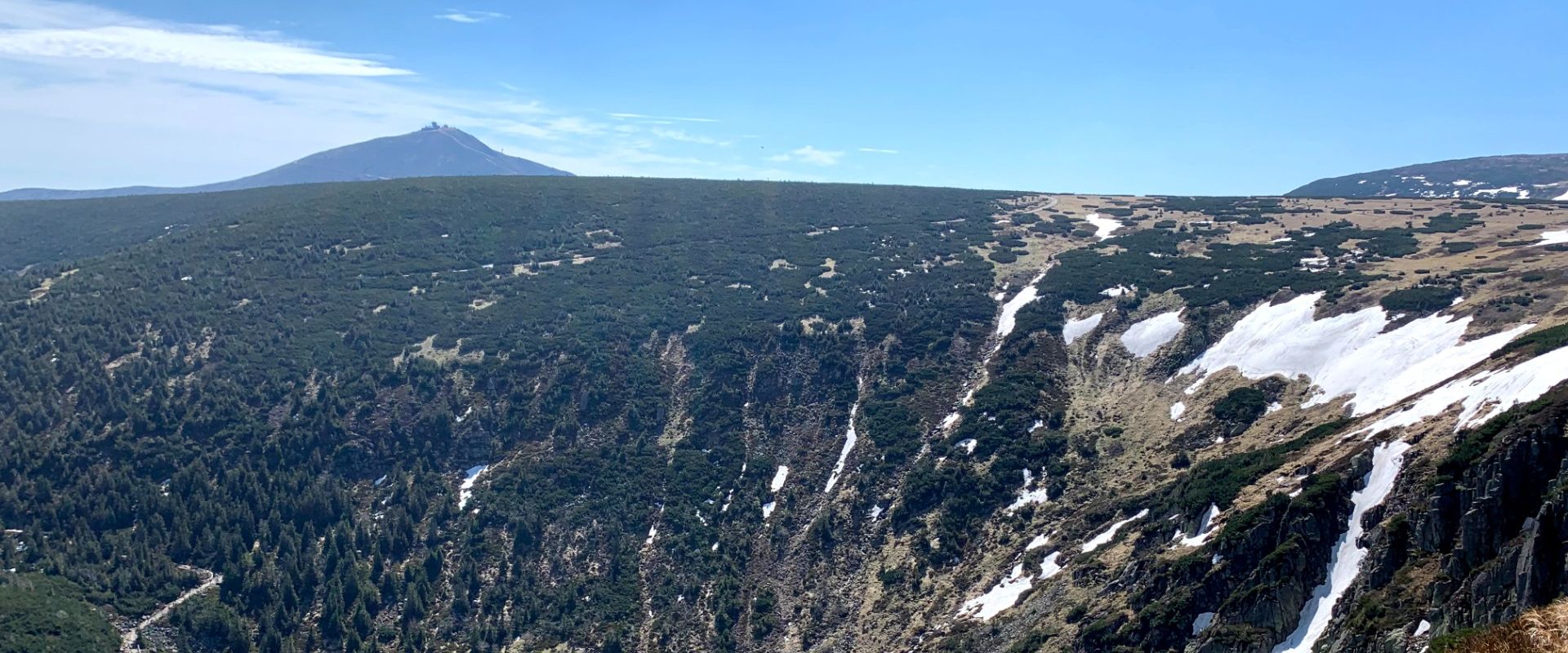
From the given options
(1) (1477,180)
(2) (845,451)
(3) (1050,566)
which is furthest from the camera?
(1) (1477,180)

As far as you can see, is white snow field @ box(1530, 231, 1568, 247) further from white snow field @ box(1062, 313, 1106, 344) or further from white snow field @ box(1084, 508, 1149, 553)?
white snow field @ box(1084, 508, 1149, 553)

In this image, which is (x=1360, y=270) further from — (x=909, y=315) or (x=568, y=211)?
(x=568, y=211)

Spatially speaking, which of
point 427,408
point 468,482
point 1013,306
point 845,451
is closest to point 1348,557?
point 845,451

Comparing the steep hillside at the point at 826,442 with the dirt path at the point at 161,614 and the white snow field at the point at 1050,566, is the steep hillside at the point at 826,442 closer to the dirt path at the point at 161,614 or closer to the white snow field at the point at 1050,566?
the white snow field at the point at 1050,566

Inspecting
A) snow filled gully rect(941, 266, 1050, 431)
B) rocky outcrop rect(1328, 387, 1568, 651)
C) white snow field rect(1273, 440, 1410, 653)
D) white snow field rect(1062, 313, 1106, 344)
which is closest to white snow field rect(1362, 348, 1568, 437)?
white snow field rect(1273, 440, 1410, 653)

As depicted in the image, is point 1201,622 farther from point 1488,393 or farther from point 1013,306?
point 1013,306

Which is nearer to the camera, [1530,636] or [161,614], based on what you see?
[1530,636]
